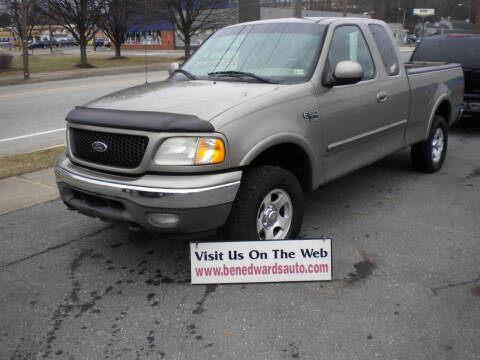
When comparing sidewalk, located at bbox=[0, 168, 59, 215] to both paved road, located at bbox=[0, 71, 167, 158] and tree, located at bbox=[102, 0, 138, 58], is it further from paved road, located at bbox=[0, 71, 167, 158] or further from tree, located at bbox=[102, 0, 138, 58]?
tree, located at bbox=[102, 0, 138, 58]

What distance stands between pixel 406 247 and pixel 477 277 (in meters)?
0.64

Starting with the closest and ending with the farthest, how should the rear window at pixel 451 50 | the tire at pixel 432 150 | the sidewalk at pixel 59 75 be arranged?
the tire at pixel 432 150, the rear window at pixel 451 50, the sidewalk at pixel 59 75

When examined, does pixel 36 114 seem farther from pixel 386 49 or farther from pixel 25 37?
pixel 25 37

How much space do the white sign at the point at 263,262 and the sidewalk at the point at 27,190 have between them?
2.63 meters

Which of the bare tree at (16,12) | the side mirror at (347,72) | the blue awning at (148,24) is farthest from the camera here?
the bare tree at (16,12)

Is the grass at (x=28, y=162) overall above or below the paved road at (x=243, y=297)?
above

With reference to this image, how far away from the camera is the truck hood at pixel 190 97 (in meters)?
3.46

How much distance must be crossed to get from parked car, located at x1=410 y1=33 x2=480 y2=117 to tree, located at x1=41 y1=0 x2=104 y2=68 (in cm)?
2233

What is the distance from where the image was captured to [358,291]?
134 inches

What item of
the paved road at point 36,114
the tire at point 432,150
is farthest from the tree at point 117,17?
the tire at point 432,150

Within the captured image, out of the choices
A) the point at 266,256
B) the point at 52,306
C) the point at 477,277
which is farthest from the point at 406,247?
the point at 52,306

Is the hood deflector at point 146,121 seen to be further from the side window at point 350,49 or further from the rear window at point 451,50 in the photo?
the rear window at point 451,50

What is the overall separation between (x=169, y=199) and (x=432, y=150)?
4174 mm

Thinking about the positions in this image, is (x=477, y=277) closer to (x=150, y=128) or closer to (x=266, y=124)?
(x=266, y=124)
